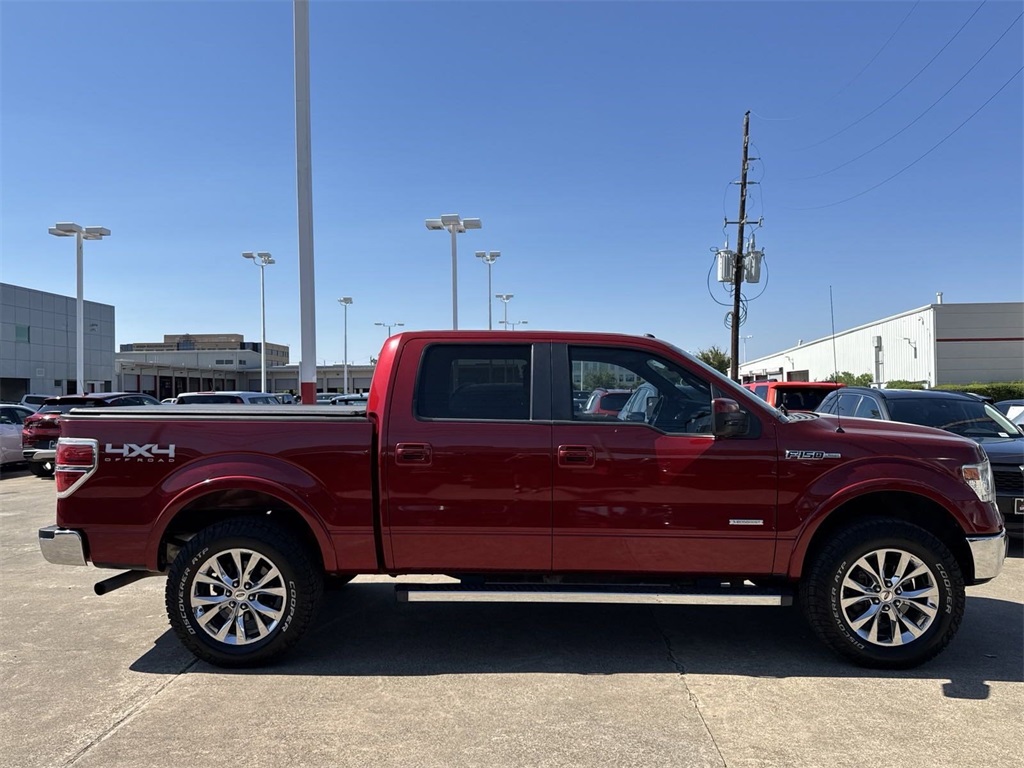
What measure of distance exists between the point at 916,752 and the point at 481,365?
120 inches

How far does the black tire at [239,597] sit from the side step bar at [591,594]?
25.6 inches

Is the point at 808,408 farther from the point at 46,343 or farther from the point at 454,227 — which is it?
the point at 46,343

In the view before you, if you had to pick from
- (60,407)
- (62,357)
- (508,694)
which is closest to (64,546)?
(508,694)

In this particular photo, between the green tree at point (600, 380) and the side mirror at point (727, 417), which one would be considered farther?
the green tree at point (600, 380)

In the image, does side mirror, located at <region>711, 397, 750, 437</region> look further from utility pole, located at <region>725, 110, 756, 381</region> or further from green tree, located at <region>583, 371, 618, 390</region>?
Result: utility pole, located at <region>725, 110, 756, 381</region>

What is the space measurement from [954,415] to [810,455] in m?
5.66

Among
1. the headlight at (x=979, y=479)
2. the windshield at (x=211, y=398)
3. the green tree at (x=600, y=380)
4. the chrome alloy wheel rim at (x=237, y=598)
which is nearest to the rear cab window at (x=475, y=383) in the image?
the green tree at (x=600, y=380)

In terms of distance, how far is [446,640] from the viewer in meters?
4.79

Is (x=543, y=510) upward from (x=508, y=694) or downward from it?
upward

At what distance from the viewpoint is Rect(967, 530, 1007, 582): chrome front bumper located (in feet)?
14.0

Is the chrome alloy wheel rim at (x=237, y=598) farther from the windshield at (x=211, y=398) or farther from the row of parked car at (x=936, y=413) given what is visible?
the windshield at (x=211, y=398)

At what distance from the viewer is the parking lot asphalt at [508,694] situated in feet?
10.9

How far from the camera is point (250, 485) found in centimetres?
427

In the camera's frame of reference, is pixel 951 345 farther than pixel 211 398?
Yes
